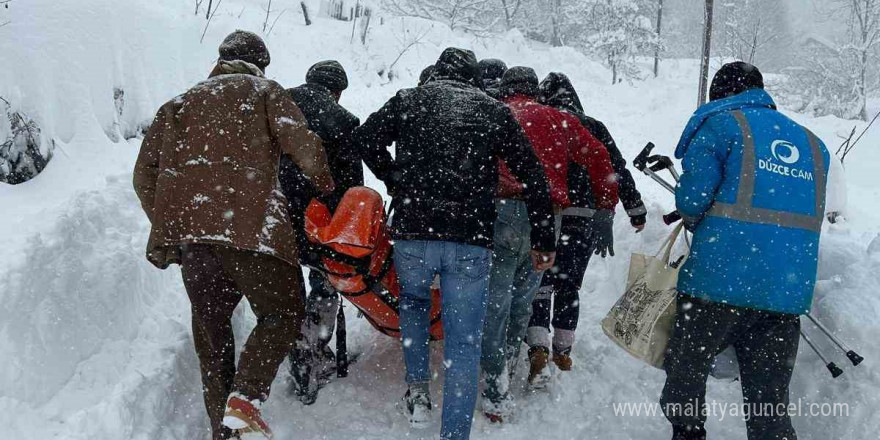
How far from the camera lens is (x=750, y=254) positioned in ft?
8.95

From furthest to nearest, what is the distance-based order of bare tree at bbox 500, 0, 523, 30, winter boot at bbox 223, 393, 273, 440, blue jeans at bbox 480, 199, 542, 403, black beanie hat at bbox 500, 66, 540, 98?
bare tree at bbox 500, 0, 523, 30 < black beanie hat at bbox 500, 66, 540, 98 < blue jeans at bbox 480, 199, 542, 403 < winter boot at bbox 223, 393, 273, 440

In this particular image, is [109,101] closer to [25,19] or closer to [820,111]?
[25,19]

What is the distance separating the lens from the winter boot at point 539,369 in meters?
3.86

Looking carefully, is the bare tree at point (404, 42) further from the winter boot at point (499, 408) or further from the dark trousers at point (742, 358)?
the dark trousers at point (742, 358)

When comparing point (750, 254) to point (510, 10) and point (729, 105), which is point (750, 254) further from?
point (510, 10)

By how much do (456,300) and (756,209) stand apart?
143 cm

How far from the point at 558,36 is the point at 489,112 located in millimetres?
33862

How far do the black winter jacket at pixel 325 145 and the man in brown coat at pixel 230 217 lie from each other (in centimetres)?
48

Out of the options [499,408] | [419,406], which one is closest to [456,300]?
[419,406]

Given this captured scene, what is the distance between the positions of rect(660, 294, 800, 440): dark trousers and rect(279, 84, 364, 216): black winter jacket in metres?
1.91

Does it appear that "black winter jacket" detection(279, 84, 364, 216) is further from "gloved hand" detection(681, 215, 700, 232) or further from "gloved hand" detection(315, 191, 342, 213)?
"gloved hand" detection(681, 215, 700, 232)

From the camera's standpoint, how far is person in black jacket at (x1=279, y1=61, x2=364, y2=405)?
3459mm

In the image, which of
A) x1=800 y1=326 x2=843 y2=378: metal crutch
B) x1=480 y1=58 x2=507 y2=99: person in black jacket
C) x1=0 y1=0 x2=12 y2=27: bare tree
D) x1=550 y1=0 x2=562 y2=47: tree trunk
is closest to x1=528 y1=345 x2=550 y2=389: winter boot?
x1=800 y1=326 x2=843 y2=378: metal crutch

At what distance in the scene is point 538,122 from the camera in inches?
145
